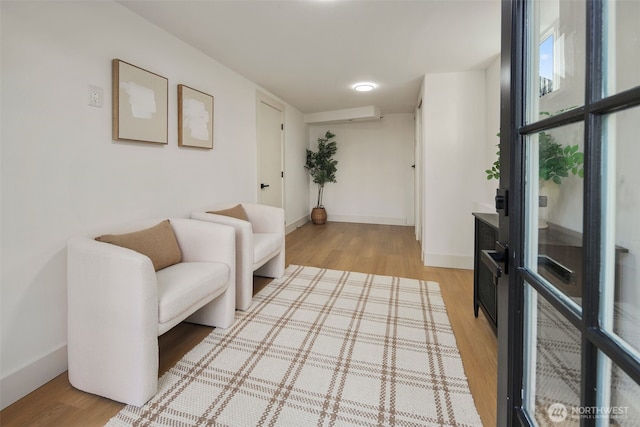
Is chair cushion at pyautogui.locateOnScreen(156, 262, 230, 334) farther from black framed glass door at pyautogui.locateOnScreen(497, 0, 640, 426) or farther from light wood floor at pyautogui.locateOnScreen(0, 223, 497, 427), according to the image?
black framed glass door at pyautogui.locateOnScreen(497, 0, 640, 426)

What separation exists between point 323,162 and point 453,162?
3.07 meters

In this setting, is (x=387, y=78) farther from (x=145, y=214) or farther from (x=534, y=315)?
(x=534, y=315)

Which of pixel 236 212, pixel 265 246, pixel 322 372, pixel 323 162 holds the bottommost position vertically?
pixel 322 372

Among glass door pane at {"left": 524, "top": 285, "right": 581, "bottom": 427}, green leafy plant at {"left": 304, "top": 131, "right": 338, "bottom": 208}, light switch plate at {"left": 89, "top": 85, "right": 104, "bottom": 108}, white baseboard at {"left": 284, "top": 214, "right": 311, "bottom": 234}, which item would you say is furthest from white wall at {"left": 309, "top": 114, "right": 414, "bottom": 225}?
glass door pane at {"left": 524, "top": 285, "right": 581, "bottom": 427}

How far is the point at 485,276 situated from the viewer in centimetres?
205

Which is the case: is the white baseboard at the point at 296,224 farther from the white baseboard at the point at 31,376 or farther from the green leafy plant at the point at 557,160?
the green leafy plant at the point at 557,160

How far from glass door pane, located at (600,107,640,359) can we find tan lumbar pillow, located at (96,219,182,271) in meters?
1.99

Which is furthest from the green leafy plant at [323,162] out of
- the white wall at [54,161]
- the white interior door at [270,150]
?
the white wall at [54,161]

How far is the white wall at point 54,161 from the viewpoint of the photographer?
1.45 metres

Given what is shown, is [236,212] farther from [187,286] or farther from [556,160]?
[556,160]

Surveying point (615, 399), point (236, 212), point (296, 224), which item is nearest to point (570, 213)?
point (615, 399)

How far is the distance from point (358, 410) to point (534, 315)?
3.25ft

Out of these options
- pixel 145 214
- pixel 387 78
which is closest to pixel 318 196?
pixel 387 78

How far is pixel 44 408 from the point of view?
1.39 meters
